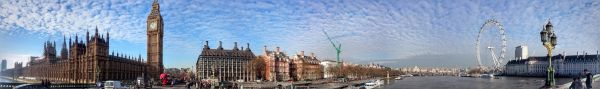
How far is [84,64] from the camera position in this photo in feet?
148

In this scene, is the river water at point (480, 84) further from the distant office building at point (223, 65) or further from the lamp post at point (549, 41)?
the lamp post at point (549, 41)

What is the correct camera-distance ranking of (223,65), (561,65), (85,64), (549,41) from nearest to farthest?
(549,41)
(85,64)
(223,65)
(561,65)

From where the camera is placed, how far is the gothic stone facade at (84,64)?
43.5 metres

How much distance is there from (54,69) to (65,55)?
2.11 m

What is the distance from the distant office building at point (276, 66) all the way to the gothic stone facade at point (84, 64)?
40.9 ft

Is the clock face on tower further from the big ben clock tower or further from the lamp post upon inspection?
the lamp post

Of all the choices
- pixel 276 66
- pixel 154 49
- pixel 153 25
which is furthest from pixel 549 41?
pixel 154 49

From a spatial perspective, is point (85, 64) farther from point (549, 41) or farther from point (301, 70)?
point (549, 41)

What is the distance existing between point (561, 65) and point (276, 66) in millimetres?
43764

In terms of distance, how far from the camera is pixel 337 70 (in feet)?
238

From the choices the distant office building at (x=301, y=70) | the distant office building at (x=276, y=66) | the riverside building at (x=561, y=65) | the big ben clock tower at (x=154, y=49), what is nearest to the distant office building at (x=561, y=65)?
the riverside building at (x=561, y=65)

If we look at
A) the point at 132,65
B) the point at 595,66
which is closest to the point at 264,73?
the point at 132,65

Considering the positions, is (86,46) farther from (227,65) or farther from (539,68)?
(539,68)

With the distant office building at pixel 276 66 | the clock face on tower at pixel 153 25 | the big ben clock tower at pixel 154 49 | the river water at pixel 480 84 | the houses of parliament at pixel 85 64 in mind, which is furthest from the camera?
the distant office building at pixel 276 66
